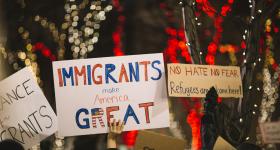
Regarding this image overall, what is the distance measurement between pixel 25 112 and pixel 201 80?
3.86 ft

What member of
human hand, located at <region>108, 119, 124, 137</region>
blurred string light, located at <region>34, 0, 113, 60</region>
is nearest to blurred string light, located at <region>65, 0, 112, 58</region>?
blurred string light, located at <region>34, 0, 113, 60</region>

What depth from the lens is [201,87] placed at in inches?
122

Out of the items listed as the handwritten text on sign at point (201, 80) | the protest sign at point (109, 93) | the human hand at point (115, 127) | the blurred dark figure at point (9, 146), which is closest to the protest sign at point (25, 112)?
the protest sign at point (109, 93)

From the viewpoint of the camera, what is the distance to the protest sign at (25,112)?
9.52 feet

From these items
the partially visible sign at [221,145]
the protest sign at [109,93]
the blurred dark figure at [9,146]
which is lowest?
the partially visible sign at [221,145]

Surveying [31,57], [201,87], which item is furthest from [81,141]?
[201,87]

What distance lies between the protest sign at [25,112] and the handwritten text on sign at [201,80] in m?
0.82

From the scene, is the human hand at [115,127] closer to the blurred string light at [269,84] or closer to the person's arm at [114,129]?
the person's arm at [114,129]

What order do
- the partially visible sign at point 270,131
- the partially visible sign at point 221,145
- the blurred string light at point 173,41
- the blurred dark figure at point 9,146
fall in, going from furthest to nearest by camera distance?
the blurred string light at point 173,41, the partially visible sign at point 270,131, the partially visible sign at point 221,145, the blurred dark figure at point 9,146

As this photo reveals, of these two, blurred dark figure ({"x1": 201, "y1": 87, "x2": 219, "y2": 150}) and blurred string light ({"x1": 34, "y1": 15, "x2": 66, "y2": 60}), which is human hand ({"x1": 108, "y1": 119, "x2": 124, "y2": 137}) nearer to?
blurred dark figure ({"x1": 201, "y1": 87, "x2": 219, "y2": 150})

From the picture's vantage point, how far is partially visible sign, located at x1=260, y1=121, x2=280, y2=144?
3.44 meters

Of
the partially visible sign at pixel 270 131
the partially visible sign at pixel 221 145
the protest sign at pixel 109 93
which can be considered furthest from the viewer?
the partially visible sign at pixel 270 131

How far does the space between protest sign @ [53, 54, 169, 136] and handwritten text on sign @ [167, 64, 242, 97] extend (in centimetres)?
8

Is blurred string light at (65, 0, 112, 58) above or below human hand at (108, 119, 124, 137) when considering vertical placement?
above
